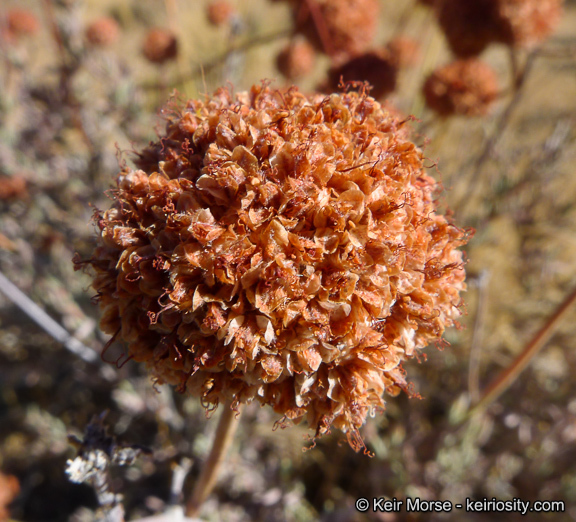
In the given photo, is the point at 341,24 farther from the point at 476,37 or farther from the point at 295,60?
A: the point at 476,37

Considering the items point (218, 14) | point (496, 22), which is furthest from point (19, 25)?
point (496, 22)

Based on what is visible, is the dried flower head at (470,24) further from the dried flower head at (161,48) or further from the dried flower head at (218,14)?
the dried flower head at (218,14)

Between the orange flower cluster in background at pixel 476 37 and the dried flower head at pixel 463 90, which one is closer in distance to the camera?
the orange flower cluster in background at pixel 476 37

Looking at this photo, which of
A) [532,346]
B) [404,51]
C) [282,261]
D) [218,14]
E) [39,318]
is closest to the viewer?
[282,261]

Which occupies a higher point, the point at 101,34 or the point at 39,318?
the point at 101,34

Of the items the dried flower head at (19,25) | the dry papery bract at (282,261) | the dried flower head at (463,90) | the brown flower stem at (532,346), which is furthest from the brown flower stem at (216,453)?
the dried flower head at (19,25)

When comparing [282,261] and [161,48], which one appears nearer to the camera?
[282,261]

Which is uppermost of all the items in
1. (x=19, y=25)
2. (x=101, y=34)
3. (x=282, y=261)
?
(x=19, y=25)
